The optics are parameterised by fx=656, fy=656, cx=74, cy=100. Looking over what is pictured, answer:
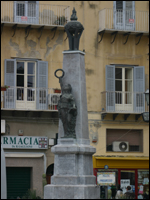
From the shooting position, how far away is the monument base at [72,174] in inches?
819

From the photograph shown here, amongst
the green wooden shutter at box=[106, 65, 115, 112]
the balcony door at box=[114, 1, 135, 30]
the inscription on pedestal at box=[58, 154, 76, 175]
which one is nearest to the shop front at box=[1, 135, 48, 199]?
the green wooden shutter at box=[106, 65, 115, 112]

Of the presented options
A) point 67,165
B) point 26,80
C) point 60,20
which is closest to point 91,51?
point 60,20

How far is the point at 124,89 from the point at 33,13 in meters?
5.98

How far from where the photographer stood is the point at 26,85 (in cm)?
3200

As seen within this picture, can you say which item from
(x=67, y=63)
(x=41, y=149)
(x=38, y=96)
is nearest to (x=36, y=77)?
(x=38, y=96)

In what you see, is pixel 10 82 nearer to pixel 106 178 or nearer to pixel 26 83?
pixel 26 83

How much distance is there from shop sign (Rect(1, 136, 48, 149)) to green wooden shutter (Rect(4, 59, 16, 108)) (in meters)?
1.61

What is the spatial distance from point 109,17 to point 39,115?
6.16 metres

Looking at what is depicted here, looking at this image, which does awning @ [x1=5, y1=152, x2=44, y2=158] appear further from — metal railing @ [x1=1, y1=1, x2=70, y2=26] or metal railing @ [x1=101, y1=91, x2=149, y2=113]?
metal railing @ [x1=1, y1=1, x2=70, y2=26]

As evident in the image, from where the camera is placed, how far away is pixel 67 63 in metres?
21.9

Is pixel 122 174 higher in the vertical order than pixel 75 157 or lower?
lower

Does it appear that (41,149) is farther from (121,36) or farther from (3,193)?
(3,193)

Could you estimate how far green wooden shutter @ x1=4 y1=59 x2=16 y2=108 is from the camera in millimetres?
31125

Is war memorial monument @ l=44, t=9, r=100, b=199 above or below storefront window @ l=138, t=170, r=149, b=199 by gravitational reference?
above
